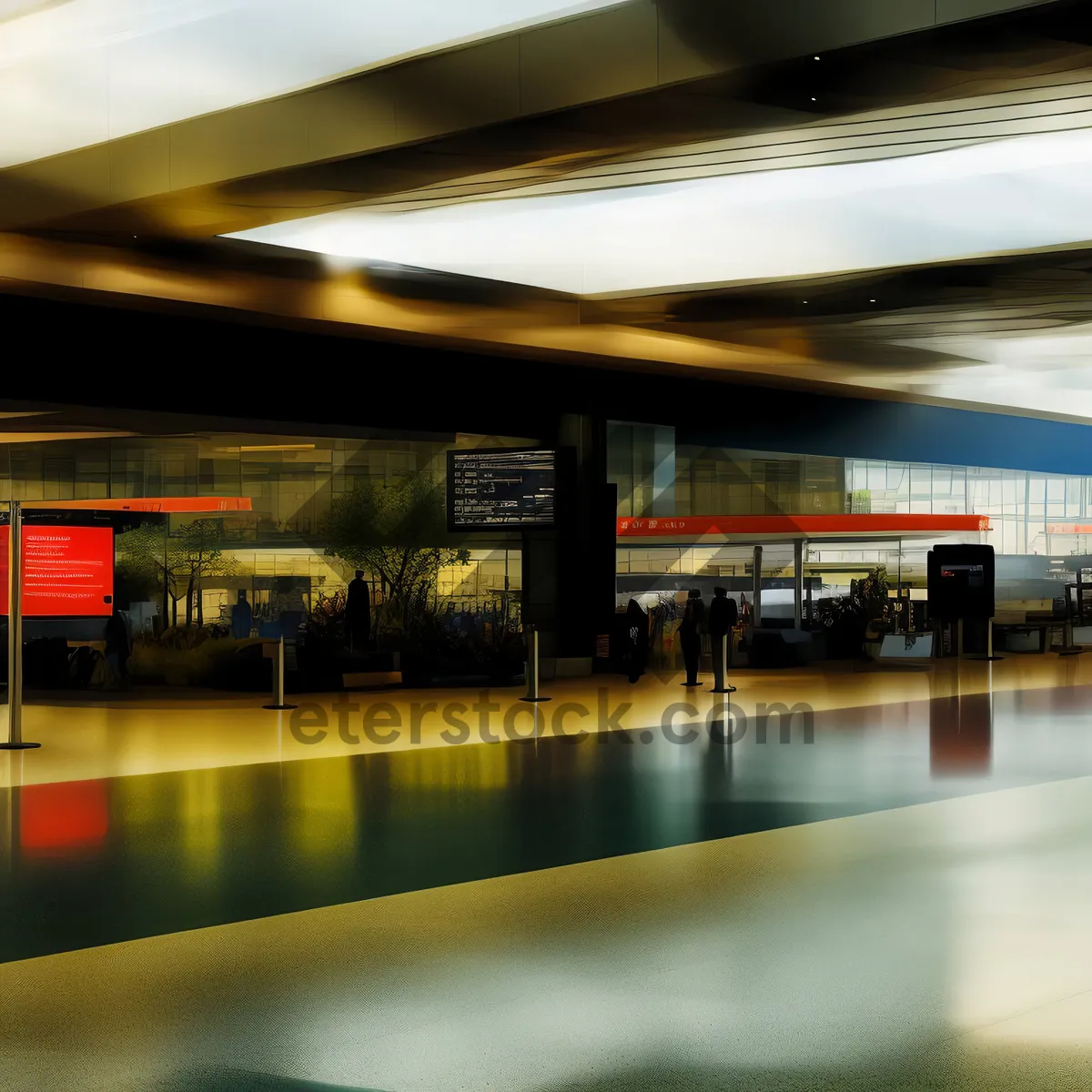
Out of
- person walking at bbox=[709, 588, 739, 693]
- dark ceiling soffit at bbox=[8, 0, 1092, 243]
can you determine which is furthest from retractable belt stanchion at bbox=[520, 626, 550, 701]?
dark ceiling soffit at bbox=[8, 0, 1092, 243]

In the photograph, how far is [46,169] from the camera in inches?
393

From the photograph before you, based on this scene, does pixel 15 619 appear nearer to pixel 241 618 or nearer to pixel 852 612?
pixel 241 618

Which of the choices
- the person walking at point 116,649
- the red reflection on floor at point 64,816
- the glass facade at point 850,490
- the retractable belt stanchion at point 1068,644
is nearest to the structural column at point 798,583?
the glass facade at point 850,490

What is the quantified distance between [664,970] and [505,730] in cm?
808

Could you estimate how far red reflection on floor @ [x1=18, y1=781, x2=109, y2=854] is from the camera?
7.94 metres

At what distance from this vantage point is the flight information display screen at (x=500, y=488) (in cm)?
1636

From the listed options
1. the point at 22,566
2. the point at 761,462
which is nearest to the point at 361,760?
the point at 22,566

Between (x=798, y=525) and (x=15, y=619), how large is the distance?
1654 cm

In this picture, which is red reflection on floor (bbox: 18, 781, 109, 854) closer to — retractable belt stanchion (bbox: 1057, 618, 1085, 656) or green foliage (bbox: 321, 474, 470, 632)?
green foliage (bbox: 321, 474, 470, 632)

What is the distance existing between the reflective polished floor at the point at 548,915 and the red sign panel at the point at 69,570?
56.8 inches

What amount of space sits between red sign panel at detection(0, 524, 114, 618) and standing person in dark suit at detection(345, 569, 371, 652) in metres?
6.57

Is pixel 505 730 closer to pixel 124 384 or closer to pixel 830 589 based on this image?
pixel 124 384

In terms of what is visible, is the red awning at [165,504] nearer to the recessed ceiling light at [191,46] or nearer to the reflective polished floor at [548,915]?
the reflective polished floor at [548,915]

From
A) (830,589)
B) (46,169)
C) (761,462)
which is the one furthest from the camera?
(830,589)
